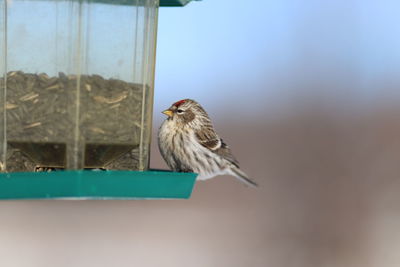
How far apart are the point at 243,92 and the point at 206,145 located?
4.06 meters

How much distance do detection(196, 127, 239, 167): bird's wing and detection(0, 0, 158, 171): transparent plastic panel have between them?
36.8 inches

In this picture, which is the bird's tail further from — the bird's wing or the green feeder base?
the green feeder base

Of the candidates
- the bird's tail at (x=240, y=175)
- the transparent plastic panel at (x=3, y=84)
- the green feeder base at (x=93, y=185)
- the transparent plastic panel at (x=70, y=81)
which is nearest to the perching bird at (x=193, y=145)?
the bird's tail at (x=240, y=175)

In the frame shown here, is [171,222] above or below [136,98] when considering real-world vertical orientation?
below

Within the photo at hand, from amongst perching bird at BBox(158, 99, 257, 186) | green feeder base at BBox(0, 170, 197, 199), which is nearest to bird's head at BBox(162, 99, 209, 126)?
perching bird at BBox(158, 99, 257, 186)

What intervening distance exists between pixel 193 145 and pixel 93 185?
55.4 inches

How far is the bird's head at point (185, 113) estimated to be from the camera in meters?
4.84

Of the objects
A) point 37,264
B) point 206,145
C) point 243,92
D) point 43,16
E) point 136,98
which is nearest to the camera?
point 43,16

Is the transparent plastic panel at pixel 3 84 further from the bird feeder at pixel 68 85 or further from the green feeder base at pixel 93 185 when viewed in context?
the green feeder base at pixel 93 185

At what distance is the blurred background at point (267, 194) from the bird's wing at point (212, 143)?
2369 millimetres

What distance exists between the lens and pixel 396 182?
8.02 meters

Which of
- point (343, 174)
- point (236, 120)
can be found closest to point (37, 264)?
point (236, 120)

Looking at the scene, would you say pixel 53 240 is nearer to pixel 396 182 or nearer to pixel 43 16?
pixel 396 182

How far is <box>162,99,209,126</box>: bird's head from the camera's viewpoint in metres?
4.84
